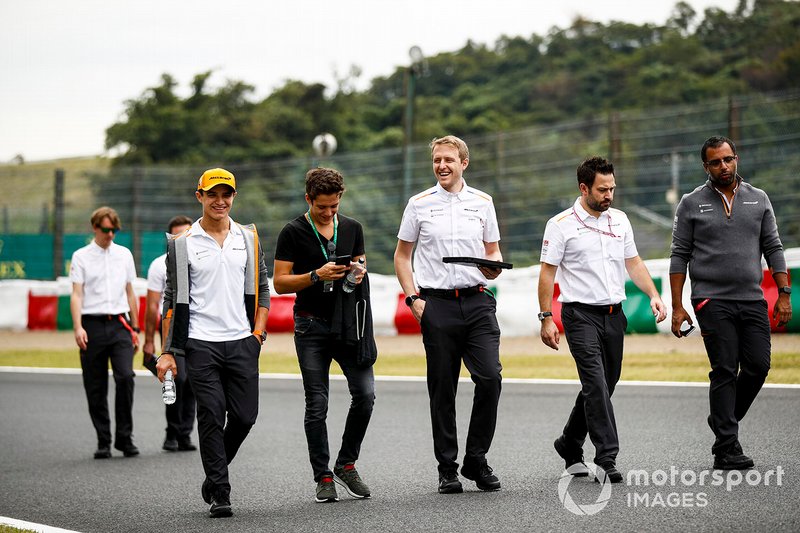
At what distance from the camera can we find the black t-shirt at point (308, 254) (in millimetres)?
7062

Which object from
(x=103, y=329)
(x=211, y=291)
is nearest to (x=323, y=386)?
(x=211, y=291)

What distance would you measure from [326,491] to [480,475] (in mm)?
941

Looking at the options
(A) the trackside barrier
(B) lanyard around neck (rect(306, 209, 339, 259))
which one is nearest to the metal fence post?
(A) the trackside barrier

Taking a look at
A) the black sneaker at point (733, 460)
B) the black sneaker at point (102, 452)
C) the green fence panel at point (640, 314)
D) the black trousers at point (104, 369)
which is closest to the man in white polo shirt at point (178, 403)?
the black trousers at point (104, 369)

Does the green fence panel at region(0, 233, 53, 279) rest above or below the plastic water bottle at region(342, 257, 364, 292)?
below

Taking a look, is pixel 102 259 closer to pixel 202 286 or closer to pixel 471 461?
pixel 202 286

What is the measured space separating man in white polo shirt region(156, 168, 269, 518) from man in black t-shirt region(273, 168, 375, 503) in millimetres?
257

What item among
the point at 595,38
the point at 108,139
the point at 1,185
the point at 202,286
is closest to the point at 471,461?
the point at 202,286

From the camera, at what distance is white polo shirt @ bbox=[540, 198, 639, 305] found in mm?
7242

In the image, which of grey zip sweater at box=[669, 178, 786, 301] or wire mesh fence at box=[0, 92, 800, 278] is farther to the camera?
wire mesh fence at box=[0, 92, 800, 278]

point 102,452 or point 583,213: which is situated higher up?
point 583,213

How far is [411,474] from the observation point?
8031mm

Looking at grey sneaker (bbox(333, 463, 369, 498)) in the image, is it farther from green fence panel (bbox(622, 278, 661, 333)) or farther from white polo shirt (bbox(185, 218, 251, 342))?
green fence panel (bbox(622, 278, 661, 333))

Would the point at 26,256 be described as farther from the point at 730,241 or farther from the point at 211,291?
the point at 730,241
